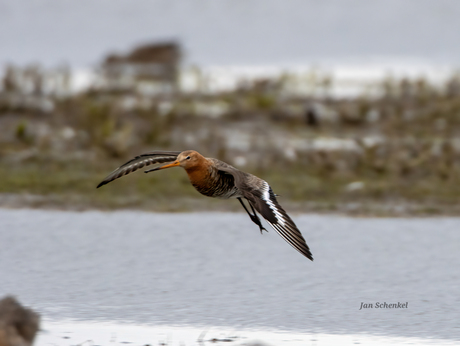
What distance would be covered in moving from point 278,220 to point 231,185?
833 mm

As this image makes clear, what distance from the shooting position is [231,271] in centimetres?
769

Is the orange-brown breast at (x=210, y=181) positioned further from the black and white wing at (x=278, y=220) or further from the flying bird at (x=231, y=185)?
the black and white wing at (x=278, y=220)

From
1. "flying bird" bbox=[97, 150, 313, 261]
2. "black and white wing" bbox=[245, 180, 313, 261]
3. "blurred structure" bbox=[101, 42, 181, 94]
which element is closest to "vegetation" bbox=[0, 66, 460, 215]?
"blurred structure" bbox=[101, 42, 181, 94]

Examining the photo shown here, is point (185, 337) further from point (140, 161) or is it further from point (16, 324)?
point (140, 161)

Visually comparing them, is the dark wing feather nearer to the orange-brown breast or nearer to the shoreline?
the orange-brown breast

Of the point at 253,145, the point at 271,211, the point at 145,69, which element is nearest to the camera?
the point at 271,211

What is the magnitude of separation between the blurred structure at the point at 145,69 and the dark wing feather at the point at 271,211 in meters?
11.1

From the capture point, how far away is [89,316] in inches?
243

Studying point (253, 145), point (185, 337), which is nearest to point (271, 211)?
point (185, 337)

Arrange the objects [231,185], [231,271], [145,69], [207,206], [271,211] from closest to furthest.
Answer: [271,211]
[231,185]
[231,271]
[207,206]
[145,69]

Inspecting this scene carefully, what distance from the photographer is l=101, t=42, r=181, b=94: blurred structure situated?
17.9 m

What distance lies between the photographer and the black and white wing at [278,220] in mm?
5898

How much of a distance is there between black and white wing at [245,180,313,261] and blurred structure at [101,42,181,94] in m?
11.4

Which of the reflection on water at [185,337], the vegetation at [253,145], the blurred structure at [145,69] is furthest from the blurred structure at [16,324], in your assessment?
the blurred structure at [145,69]
